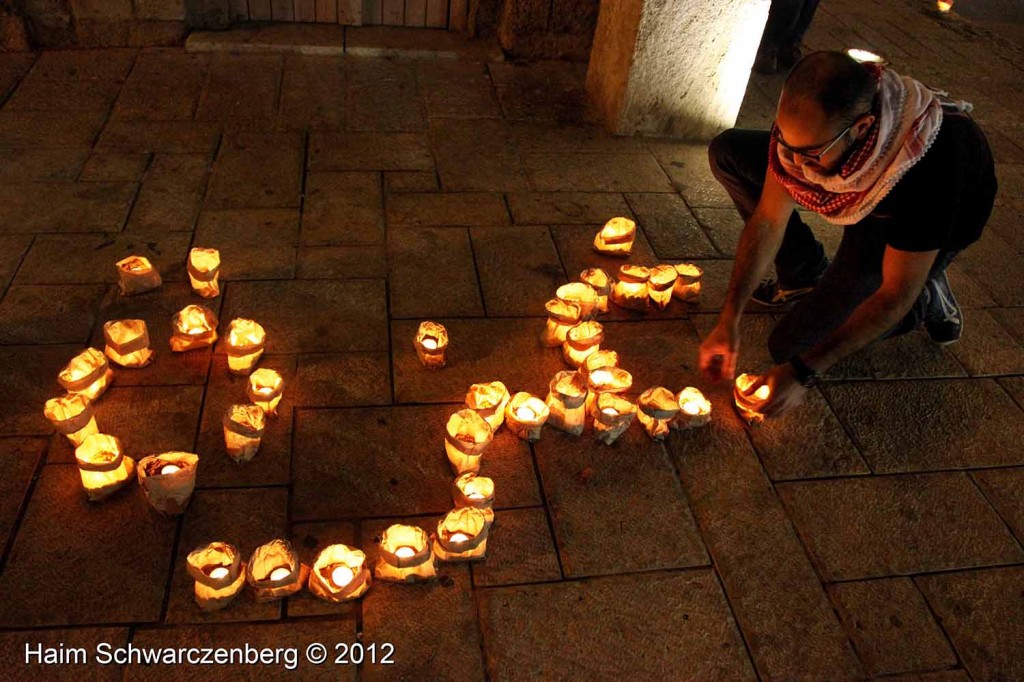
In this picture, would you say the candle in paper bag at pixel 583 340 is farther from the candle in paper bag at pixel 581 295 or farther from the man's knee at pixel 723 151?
the man's knee at pixel 723 151

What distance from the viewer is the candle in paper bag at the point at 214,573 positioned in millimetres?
1798

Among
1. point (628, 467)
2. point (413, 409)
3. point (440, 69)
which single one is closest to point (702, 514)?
point (628, 467)

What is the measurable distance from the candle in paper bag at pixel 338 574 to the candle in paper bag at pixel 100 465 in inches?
24.8

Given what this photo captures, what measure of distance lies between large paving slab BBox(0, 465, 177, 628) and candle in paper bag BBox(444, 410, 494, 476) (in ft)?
2.58

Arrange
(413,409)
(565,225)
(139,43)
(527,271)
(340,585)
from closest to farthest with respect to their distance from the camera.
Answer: (340,585) < (413,409) < (527,271) < (565,225) < (139,43)

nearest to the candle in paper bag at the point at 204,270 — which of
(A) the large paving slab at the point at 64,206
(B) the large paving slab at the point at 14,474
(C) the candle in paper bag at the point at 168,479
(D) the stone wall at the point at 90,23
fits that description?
(A) the large paving slab at the point at 64,206

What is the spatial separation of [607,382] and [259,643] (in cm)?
128

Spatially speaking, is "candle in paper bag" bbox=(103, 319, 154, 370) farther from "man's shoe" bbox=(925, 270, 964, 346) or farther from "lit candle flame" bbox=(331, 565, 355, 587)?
"man's shoe" bbox=(925, 270, 964, 346)

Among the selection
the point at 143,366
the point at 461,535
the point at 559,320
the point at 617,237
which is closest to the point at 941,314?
the point at 617,237

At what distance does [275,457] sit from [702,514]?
4.22ft

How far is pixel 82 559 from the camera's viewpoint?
6.37 feet

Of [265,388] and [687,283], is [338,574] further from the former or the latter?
[687,283]

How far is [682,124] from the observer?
4156mm

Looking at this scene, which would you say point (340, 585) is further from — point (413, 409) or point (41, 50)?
point (41, 50)
